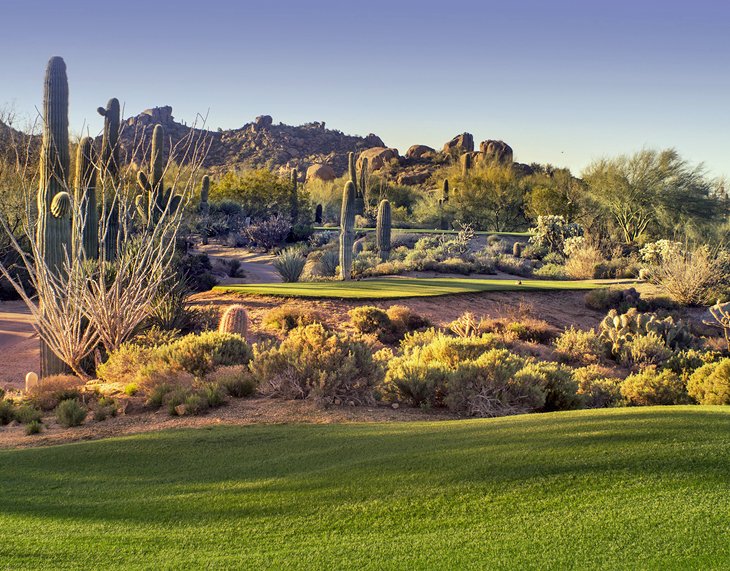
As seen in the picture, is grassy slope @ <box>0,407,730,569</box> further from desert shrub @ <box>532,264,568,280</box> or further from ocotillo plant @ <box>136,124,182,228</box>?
desert shrub @ <box>532,264,568,280</box>

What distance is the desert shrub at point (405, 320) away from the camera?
15.9m

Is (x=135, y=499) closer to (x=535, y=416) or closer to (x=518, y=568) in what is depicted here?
(x=518, y=568)

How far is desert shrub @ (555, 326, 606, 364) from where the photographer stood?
14215 mm

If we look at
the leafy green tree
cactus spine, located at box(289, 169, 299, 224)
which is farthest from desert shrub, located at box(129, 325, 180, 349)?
cactus spine, located at box(289, 169, 299, 224)

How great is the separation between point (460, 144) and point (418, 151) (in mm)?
7318

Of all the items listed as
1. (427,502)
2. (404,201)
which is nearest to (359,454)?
(427,502)

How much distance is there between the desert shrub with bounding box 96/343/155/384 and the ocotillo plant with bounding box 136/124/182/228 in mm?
1940

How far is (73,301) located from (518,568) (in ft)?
31.1

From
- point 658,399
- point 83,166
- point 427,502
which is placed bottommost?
point 658,399

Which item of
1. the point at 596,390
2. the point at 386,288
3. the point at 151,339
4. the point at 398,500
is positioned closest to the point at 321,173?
the point at 386,288

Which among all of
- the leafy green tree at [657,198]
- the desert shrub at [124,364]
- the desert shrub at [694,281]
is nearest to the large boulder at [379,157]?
the leafy green tree at [657,198]

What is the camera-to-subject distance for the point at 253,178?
5600 centimetres

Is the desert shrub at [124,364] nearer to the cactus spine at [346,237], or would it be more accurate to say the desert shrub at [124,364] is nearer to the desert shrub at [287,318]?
the desert shrub at [287,318]

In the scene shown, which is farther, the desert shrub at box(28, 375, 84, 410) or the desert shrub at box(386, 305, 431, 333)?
the desert shrub at box(386, 305, 431, 333)
